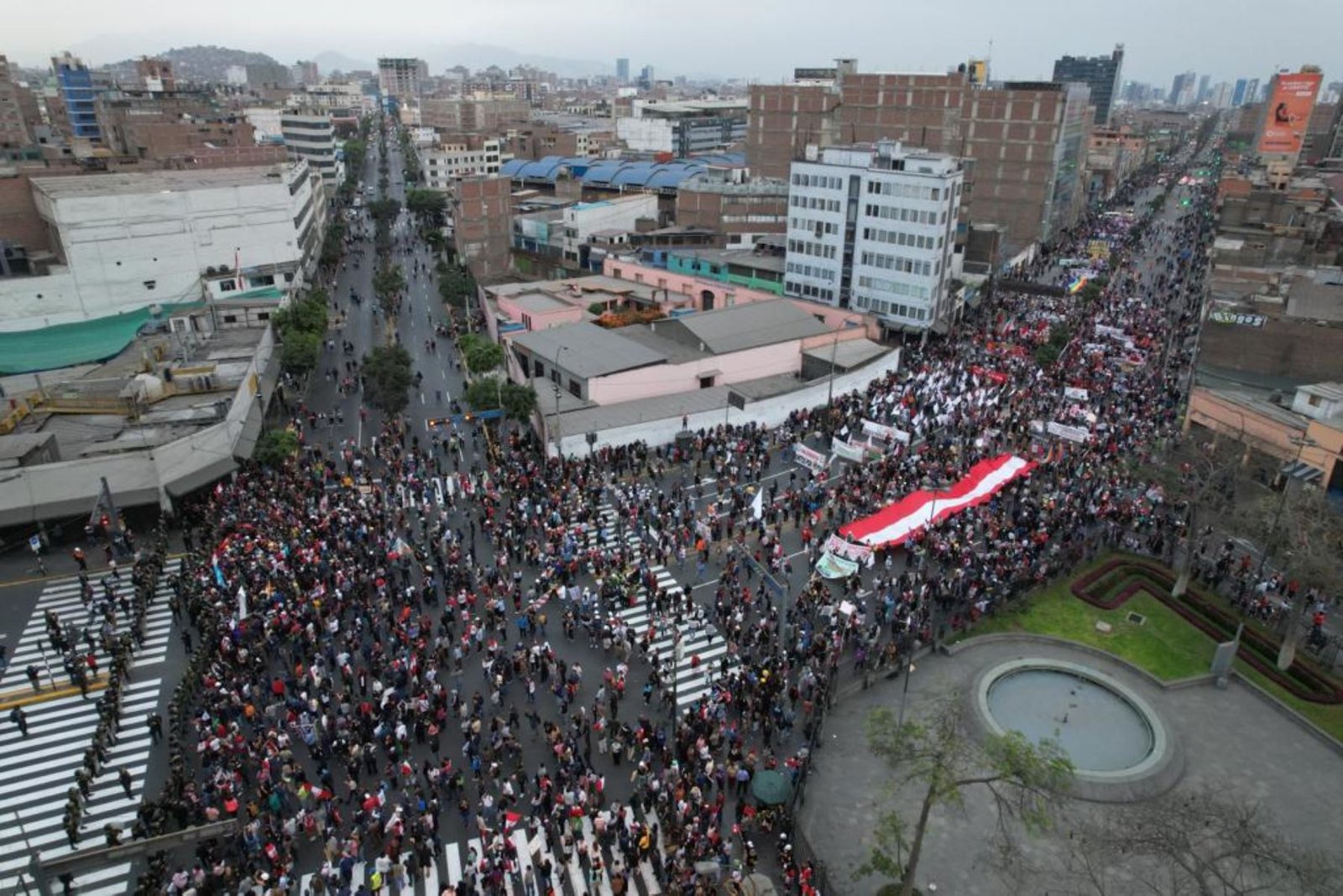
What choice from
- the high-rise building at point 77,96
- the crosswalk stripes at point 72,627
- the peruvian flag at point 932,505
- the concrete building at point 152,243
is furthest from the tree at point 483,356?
the high-rise building at point 77,96

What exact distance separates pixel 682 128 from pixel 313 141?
246 feet

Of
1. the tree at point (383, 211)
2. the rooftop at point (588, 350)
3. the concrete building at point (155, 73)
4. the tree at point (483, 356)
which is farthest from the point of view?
the concrete building at point (155, 73)

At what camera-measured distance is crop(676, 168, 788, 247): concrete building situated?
78.8 meters

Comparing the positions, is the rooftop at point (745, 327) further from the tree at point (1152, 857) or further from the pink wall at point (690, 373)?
the tree at point (1152, 857)

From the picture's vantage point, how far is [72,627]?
2695cm

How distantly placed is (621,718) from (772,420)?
25.3 m

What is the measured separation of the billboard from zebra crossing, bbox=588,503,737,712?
146595 mm

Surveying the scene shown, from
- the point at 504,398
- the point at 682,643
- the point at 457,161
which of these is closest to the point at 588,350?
the point at 504,398

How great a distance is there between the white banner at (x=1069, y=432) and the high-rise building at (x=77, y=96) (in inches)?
6425

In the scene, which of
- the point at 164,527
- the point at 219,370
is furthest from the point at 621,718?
the point at 219,370

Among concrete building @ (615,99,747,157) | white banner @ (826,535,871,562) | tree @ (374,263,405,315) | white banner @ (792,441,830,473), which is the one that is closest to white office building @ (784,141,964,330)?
white banner @ (792,441,830,473)

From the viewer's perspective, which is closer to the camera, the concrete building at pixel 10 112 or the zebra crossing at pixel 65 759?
the zebra crossing at pixel 65 759

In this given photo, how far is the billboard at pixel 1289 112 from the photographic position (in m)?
124

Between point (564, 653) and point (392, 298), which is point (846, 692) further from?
point (392, 298)
